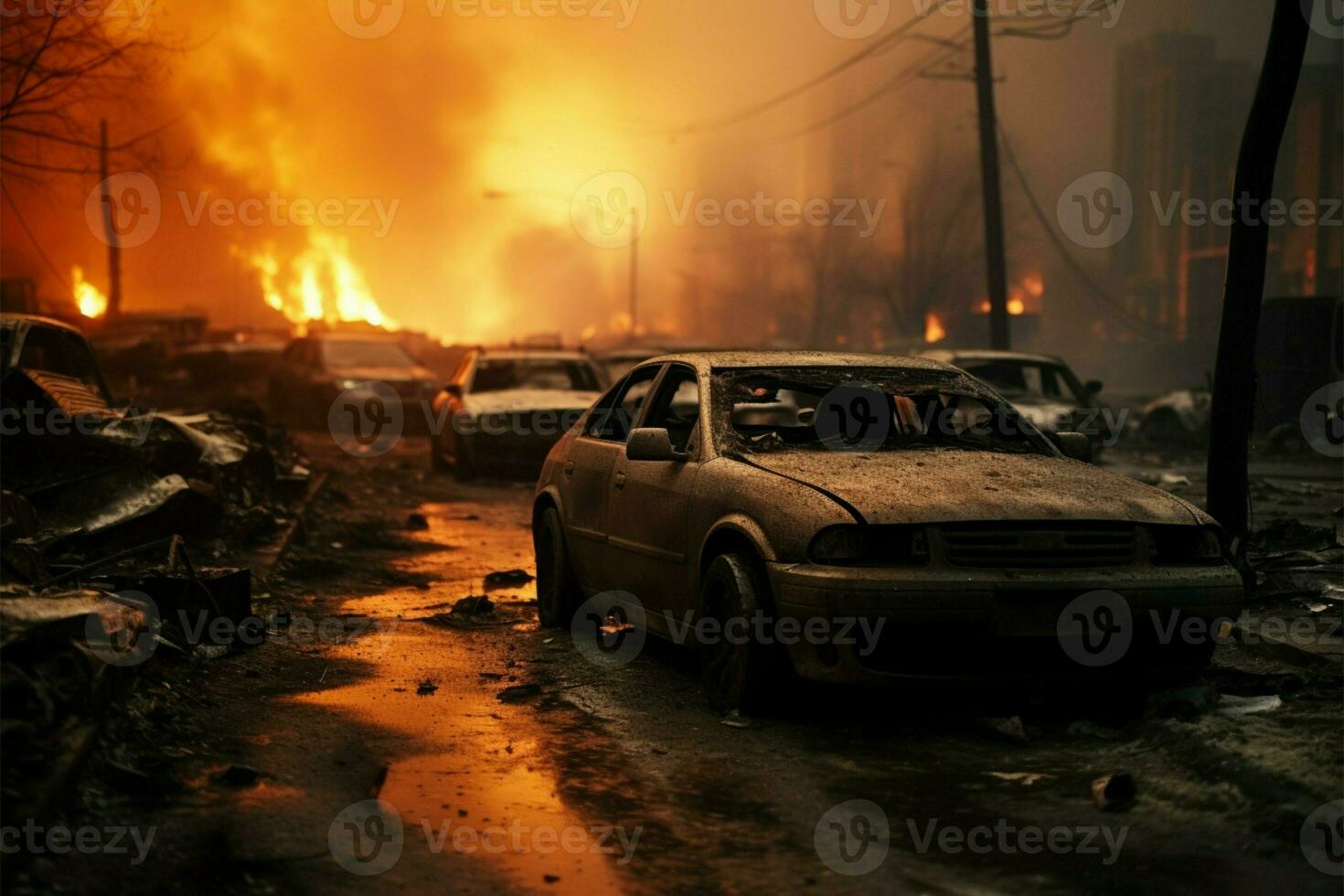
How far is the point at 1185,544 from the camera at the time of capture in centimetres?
586

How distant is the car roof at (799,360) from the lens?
7.19m

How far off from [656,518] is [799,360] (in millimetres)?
1061

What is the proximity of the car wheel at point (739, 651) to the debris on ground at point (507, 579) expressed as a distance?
13.3 ft

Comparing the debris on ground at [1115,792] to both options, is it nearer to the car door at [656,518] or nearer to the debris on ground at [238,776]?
the car door at [656,518]

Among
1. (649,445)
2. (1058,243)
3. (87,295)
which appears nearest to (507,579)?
(649,445)

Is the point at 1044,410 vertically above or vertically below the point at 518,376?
below

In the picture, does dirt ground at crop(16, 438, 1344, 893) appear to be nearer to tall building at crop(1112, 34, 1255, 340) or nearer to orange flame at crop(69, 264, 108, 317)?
orange flame at crop(69, 264, 108, 317)

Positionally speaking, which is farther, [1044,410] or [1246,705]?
[1044,410]

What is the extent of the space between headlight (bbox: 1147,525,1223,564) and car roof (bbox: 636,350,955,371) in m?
1.77

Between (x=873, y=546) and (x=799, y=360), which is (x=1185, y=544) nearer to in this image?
(x=873, y=546)

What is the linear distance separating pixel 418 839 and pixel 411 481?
1373cm

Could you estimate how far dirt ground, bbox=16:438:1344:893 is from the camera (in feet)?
13.7

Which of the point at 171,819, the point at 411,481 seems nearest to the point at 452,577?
the point at 171,819

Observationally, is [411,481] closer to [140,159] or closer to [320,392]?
[140,159]
